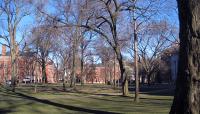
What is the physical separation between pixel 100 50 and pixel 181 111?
247 ft

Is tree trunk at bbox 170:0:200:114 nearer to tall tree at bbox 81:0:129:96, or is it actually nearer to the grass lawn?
the grass lawn

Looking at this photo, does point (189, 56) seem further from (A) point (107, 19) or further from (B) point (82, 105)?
(A) point (107, 19)

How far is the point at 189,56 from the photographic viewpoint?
9953mm

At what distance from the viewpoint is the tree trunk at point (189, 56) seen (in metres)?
9.81

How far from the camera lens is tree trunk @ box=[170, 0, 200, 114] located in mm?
9812

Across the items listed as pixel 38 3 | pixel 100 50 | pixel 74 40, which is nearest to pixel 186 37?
pixel 38 3

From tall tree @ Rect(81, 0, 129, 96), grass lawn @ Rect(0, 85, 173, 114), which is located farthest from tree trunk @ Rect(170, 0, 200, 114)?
tall tree @ Rect(81, 0, 129, 96)

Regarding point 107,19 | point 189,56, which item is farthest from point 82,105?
point 189,56

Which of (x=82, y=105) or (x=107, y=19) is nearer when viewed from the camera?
(x=82, y=105)

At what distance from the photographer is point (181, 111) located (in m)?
10.2

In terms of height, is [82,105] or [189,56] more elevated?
[189,56]

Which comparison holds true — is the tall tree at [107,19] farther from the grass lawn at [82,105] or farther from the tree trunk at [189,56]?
the tree trunk at [189,56]

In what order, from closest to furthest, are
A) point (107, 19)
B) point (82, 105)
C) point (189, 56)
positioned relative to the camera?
point (189, 56)
point (82, 105)
point (107, 19)

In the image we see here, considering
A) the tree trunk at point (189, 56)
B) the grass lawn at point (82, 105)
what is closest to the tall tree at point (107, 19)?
the grass lawn at point (82, 105)
